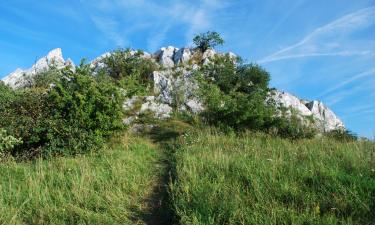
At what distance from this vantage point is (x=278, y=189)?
28.5ft

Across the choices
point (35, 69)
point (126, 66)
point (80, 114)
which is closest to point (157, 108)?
point (80, 114)

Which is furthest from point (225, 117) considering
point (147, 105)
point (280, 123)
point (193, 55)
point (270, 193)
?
point (193, 55)

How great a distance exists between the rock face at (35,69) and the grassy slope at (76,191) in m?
22.8

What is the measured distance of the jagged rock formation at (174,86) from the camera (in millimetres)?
26172

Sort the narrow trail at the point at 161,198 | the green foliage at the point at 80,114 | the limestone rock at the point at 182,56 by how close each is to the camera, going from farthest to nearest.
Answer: the limestone rock at the point at 182,56 < the green foliage at the point at 80,114 < the narrow trail at the point at 161,198

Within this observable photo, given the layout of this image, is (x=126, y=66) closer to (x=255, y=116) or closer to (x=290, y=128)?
(x=255, y=116)

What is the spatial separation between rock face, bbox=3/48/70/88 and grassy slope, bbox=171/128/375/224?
25558 mm

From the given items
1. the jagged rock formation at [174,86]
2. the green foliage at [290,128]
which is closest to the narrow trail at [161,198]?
the green foliage at [290,128]

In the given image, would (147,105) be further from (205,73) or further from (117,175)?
(117,175)

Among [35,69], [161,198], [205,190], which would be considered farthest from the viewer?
[35,69]

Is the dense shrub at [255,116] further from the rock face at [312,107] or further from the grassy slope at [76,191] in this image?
the rock face at [312,107]

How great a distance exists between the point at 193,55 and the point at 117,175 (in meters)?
30.1

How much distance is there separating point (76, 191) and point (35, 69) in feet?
92.6

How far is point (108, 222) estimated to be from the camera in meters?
8.14
